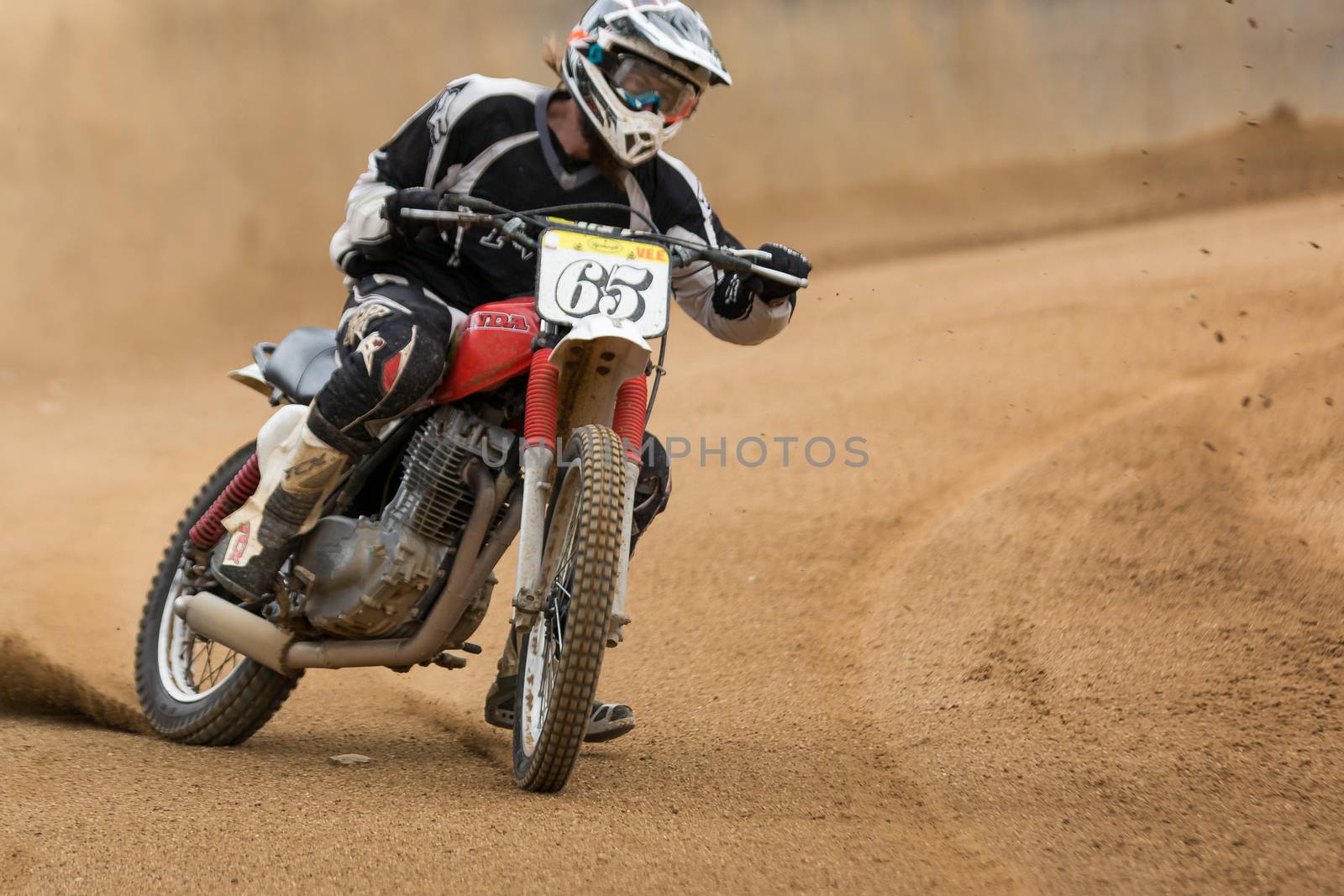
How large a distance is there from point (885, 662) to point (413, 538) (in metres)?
2.10

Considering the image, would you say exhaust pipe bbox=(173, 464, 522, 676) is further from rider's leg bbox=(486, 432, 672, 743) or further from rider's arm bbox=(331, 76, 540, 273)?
rider's arm bbox=(331, 76, 540, 273)

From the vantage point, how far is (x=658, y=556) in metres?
7.17

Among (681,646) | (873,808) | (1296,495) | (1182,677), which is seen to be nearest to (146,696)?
(681,646)

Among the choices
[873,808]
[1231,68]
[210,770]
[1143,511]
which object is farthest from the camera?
[1231,68]

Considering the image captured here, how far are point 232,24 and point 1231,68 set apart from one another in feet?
33.4

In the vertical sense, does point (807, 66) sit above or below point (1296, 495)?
above

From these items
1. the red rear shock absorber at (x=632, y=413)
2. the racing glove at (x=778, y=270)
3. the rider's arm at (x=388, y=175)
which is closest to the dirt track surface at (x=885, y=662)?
the red rear shock absorber at (x=632, y=413)

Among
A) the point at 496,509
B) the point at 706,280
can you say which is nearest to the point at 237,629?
the point at 496,509

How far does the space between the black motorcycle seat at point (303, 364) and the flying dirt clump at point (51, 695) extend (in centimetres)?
129

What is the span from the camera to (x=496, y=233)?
4195mm

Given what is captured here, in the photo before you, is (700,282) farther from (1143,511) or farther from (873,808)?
(1143,511)

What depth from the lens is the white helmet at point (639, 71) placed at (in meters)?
3.96

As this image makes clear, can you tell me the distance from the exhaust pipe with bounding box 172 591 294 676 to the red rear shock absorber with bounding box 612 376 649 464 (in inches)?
47.6

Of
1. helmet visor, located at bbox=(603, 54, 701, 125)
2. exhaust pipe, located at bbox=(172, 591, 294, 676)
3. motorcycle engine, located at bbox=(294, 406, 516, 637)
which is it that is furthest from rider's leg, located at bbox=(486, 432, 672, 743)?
helmet visor, located at bbox=(603, 54, 701, 125)
